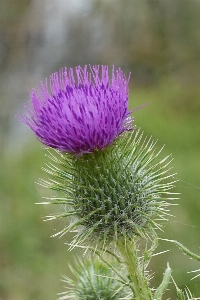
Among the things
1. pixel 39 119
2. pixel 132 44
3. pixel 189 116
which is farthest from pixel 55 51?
pixel 39 119

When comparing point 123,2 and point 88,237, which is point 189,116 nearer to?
point 123,2

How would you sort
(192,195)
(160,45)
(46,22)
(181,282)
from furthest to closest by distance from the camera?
(46,22) → (160,45) → (192,195) → (181,282)

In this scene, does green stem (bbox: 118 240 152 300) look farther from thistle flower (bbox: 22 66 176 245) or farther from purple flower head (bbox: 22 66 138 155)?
purple flower head (bbox: 22 66 138 155)

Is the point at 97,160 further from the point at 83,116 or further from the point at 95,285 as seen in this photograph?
the point at 95,285

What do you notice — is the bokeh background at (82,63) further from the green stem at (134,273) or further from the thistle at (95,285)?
the green stem at (134,273)

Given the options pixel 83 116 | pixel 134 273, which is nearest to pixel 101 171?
pixel 83 116

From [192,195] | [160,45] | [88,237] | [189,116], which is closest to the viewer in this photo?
[88,237]
